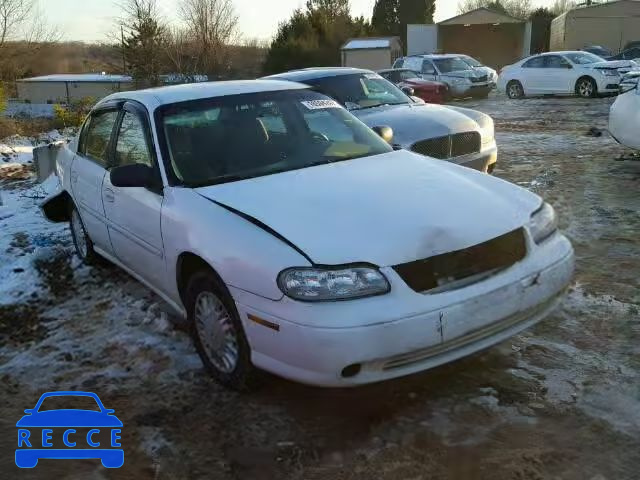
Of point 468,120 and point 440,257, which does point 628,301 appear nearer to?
point 440,257

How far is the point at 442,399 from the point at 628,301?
184 cm

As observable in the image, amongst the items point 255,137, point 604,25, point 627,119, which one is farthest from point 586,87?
point 604,25

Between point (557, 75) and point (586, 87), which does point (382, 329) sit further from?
point (557, 75)

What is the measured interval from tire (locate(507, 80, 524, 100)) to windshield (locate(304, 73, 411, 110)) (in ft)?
47.7

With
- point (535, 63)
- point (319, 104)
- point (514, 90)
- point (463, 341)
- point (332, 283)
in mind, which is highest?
point (535, 63)

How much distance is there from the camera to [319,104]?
470 centimetres

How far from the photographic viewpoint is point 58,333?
426 centimetres

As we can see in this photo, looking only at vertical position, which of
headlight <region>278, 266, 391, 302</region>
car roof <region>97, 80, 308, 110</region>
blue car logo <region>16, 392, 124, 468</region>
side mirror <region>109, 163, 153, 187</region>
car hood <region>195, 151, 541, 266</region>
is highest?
car roof <region>97, 80, 308, 110</region>

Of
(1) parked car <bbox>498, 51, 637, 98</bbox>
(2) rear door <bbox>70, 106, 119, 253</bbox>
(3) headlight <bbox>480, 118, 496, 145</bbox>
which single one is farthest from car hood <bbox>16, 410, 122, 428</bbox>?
(1) parked car <bbox>498, 51, 637, 98</bbox>

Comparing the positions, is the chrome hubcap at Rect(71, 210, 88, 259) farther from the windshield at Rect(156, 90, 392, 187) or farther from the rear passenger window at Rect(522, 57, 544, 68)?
the rear passenger window at Rect(522, 57, 544, 68)

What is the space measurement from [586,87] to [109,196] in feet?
61.7

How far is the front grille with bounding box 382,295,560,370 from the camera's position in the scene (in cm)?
284

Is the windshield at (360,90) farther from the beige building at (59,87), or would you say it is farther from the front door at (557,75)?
the beige building at (59,87)

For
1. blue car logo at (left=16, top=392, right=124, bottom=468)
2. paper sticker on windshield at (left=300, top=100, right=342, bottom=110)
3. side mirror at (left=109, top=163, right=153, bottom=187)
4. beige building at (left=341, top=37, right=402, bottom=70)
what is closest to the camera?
blue car logo at (left=16, top=392, right=124, bottom=468)
